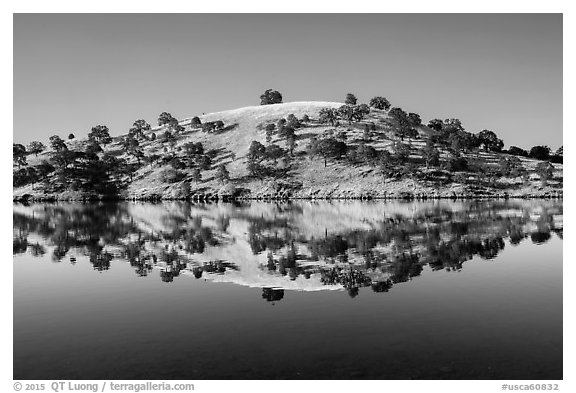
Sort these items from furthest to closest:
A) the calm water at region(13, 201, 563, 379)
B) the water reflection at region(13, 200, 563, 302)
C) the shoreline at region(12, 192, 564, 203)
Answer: the shoreline at region(12, 192, 564, 203) < the water reflection at region(13, 200, 563, 302) < the calm water at region(13, 201, 563, 379)

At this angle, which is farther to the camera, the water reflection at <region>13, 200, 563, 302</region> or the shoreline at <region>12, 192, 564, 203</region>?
the shoreline at <region>12, 192, 564, 203</region>

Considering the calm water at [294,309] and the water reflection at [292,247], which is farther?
the water reflection at [292,247]

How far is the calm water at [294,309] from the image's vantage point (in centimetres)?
1894

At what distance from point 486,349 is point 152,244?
41.9m

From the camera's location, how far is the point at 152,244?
54781mm

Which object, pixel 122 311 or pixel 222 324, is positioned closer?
pixel 222 324

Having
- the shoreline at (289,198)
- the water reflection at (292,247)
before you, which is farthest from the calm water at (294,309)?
the shoreline at (289,198)

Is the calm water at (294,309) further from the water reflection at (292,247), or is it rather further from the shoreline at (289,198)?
the shoreline at (289,198)

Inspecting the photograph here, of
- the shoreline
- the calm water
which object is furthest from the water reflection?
the shoreline

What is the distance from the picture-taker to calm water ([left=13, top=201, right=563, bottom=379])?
62.1 feet

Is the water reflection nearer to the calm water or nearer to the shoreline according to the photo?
the calm water

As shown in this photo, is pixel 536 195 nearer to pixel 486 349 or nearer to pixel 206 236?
pixel 206 236

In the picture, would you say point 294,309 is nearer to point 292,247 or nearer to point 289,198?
point 292,247
